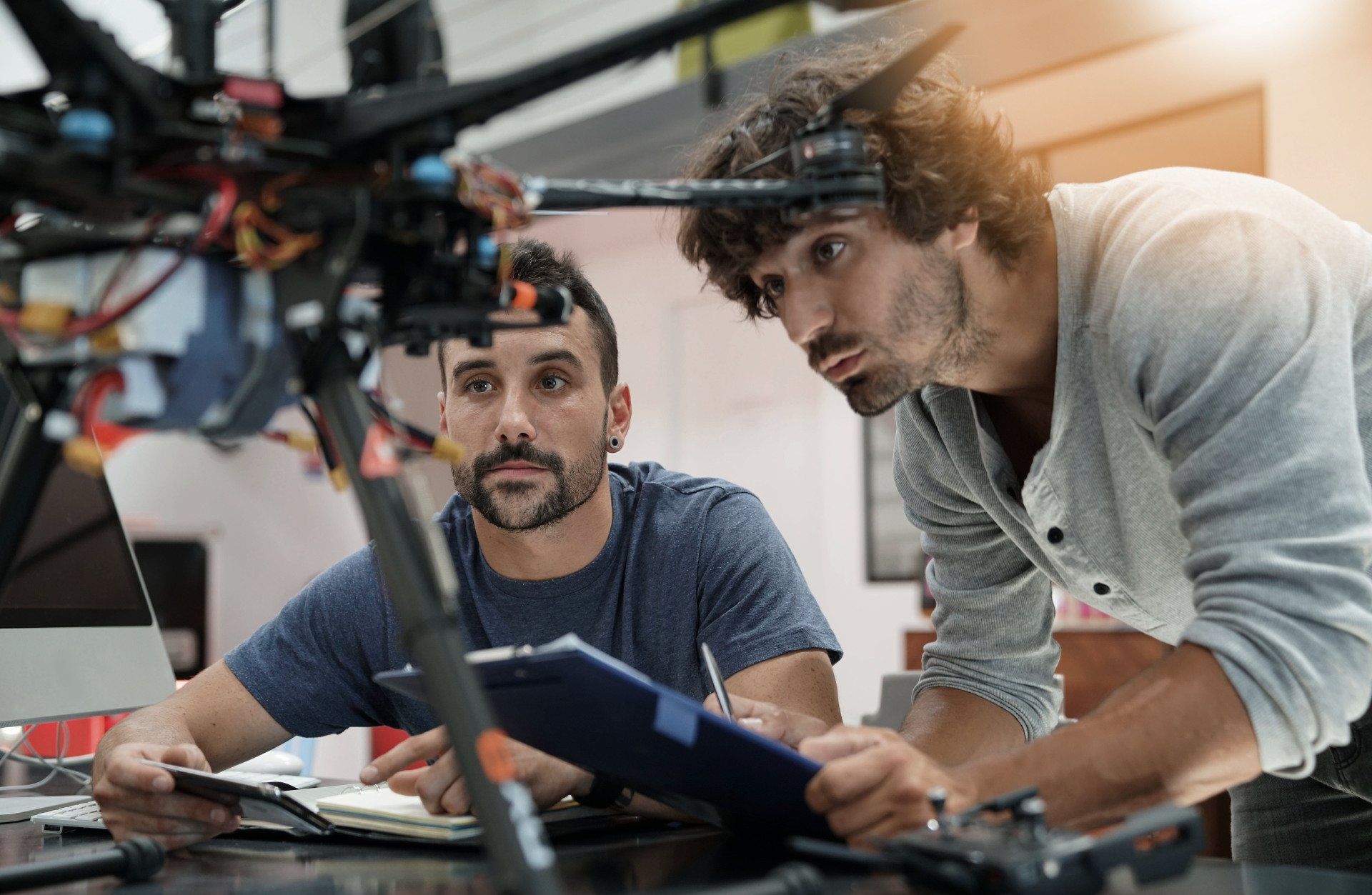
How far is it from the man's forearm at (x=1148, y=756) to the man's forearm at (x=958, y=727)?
385mm

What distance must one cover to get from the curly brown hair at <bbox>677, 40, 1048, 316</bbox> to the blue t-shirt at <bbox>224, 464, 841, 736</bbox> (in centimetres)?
36

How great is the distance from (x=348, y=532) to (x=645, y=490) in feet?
12.0

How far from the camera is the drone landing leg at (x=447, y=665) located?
513 mm

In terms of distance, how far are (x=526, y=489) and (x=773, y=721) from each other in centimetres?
56

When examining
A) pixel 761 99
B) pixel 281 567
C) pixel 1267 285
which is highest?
pixel 761 99

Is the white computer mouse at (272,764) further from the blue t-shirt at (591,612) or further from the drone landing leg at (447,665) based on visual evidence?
the drone landing leg at (447,665)

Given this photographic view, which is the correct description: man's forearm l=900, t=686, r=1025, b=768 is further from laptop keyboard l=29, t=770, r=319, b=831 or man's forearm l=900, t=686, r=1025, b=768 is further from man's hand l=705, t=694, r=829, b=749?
laptop keyboard l=29, t=770, r=319, b=831

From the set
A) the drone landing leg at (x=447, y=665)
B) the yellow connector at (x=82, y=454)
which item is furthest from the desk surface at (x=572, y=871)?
the yellow connector at (x=82, y=454)

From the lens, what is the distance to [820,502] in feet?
13.8

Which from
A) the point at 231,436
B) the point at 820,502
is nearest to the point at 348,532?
the point at 820,502

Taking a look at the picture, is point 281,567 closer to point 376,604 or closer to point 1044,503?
point 376,604

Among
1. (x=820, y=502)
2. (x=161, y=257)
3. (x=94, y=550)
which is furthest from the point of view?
(x=820, y=502)

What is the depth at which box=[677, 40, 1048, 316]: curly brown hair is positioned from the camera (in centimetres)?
108

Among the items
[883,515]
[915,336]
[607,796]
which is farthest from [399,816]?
[883,515]
